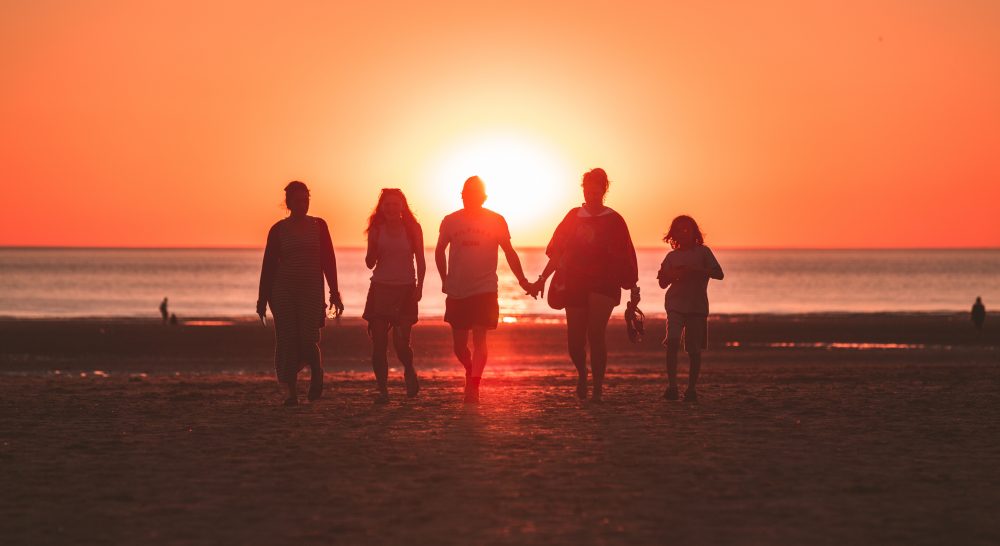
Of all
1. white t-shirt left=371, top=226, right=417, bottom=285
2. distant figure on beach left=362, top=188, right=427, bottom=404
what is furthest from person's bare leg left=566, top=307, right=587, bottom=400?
white t-shirt left=371, top=226, right=417, bottom=285

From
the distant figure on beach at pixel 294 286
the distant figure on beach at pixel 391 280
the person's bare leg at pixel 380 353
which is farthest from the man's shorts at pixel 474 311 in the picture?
the distant figure on beach at pixel 294 286

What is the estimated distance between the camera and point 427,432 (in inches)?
358

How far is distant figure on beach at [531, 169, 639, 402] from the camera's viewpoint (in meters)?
11.2

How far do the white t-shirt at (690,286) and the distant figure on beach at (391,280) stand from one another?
A: 238cm

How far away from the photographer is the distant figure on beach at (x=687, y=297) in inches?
460

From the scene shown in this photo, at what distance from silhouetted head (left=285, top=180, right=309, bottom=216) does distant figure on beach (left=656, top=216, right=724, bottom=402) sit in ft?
11.2

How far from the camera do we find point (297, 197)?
1139 cm

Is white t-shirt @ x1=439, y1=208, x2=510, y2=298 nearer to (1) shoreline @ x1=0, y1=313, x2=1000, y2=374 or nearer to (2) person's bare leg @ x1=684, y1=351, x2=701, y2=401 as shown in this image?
(2) person's bare leg @ x1=684, y1=351, x2=701, y2=401

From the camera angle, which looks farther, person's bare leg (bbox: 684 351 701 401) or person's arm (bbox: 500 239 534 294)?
person's bare leg (bbox: 684 351 701 401)

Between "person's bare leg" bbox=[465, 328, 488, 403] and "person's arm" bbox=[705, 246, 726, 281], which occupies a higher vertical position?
"person's arm" bbox=[705, 246, 726, 281]

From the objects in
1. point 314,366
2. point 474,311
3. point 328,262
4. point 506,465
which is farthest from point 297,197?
point 506,465

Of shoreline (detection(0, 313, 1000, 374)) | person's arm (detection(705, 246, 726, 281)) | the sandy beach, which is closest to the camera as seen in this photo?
the sandy beach

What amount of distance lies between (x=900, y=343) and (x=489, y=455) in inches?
1109

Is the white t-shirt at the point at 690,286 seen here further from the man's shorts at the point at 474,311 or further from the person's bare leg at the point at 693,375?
the man's shorts at the point at 474,311
